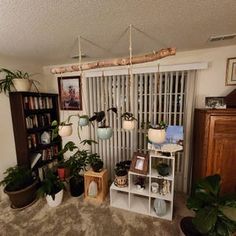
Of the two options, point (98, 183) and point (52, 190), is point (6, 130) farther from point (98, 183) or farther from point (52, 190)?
point (98, 183)

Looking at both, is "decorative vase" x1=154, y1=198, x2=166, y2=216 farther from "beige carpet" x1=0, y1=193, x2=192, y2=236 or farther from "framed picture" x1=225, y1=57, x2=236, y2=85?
"framed picture" x1=225, y1=57, x2=236, y2=85

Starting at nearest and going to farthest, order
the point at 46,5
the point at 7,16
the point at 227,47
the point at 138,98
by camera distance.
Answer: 1. the point at 46,5
2. the point at 7,16
3. the point at 227,47
4. the point at 138,98

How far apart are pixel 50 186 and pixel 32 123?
114cm

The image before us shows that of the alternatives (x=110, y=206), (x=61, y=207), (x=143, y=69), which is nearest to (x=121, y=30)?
Result: (x=143, y=69)

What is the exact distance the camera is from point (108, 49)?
6.72 ft

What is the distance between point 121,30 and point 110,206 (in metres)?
2.33

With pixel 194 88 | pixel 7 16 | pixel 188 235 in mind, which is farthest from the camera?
pixel 194 88

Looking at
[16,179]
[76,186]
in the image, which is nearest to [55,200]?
[76,186]

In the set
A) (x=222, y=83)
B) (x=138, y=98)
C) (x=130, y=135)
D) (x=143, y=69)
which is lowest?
(x=130, y=135)

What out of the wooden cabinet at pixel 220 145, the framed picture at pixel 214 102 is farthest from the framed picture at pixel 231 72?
the wooden cabinet at pixel 220 145

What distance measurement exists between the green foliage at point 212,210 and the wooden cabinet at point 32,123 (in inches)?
98.7

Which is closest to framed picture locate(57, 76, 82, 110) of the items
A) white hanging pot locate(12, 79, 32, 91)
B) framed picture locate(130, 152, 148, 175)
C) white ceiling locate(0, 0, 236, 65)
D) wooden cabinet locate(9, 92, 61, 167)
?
wooden cabinet locate(9, 92, 61, 167)

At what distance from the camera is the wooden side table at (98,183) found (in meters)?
2.32

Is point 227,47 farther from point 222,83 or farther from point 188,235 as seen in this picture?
point 188,235
